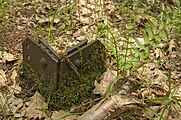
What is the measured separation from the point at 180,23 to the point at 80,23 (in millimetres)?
1235

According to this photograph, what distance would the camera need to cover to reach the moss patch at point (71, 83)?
2.95m

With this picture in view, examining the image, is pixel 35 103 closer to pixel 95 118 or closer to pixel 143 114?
pixel 95 118

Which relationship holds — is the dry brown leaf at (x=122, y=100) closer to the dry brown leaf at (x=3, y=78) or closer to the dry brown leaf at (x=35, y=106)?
the dry brown leaf at (x=35, y=106)

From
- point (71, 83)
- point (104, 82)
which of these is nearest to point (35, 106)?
point (71, 83)

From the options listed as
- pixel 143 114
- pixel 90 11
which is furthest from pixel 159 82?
pixel 90 11

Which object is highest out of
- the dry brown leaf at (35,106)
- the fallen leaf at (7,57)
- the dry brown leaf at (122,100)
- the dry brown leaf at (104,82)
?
the fallen leaf at (7,57)

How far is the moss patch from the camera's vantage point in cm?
295

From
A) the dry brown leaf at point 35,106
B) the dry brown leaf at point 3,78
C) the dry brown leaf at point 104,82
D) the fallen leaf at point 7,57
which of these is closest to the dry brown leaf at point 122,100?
the dry brown leaf at point 104,82

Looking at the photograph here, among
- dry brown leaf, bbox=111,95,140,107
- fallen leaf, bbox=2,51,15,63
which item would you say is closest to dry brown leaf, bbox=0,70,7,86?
fallen leaf, bbox=2,51,15,63

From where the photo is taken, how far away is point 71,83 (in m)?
2.97

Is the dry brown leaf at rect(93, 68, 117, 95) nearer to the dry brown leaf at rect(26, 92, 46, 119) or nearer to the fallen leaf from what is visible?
the dry brown leaf at rect(26, 92, 46, 119)

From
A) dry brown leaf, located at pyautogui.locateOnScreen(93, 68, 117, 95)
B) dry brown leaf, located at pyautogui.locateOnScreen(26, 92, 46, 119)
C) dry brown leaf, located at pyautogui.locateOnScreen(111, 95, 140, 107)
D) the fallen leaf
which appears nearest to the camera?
dry brown leaf, located at pyautogui.locateOnScreen(111, 95, 140, 107)

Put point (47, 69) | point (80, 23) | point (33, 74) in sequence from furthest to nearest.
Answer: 1. point (80, 23)
2. point (33, 74)
3. point (47, 69)

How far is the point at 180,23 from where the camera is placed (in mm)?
3805
